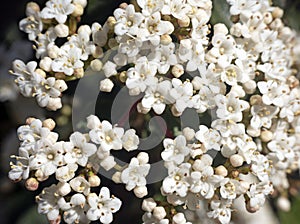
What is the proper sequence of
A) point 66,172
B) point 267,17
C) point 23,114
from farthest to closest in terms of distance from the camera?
point 23,114 < point 267,17 < point 66,172

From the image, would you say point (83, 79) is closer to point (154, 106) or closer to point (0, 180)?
point (154, 106)

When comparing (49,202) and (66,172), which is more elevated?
(66,172)

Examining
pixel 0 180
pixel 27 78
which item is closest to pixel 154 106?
pixel 27 78

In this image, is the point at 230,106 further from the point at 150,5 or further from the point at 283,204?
the point at 283,204

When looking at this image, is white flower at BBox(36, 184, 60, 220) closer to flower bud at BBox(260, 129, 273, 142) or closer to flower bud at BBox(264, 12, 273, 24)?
flower bud at BBox(260, 129, 273, 142)

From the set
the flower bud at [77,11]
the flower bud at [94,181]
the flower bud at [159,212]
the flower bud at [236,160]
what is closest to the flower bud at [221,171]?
the flower bud at [236,160]

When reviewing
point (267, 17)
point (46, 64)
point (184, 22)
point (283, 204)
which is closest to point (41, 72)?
point (46, 64)

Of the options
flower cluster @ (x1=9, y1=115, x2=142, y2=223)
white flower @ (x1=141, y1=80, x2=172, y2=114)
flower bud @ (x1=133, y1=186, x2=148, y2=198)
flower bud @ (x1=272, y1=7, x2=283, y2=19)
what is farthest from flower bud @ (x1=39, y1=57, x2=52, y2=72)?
flower bud @ (x1=272, y1=7, x2=283, y2=19)

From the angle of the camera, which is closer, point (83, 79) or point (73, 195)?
point (73, 195)
